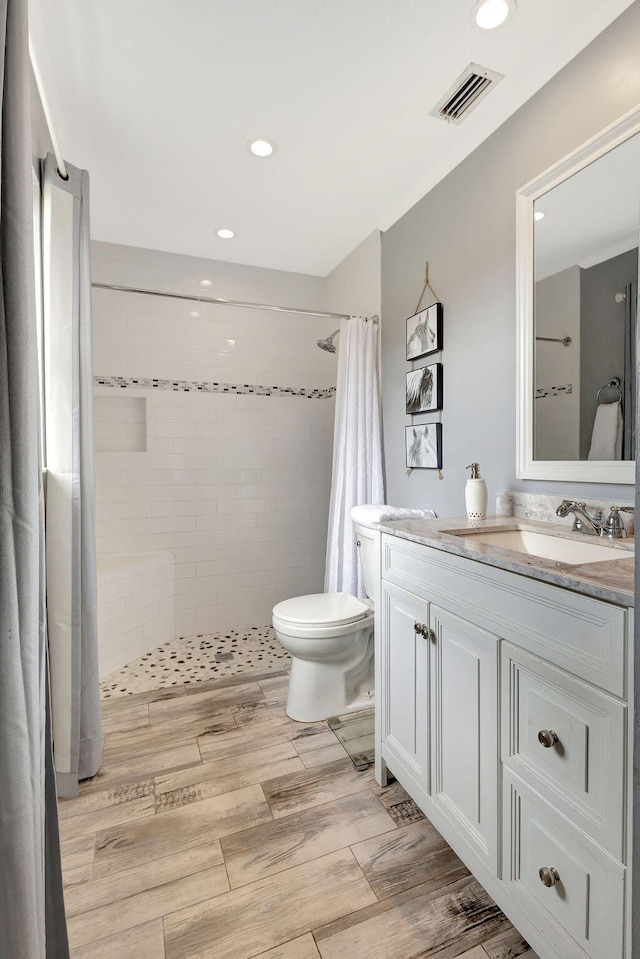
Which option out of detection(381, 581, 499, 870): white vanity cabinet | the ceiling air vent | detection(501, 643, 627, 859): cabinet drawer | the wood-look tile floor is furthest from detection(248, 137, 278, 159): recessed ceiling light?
the wood-look tile floor

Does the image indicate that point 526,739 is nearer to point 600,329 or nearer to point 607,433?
point 607,433

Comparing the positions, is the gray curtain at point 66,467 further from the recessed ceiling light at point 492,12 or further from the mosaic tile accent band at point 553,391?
the mosaic tile accent band at point 553,391

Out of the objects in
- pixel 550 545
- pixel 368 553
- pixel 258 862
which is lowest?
pixel 258 862

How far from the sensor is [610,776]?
82 centimetres

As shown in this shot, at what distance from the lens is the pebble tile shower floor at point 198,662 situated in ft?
8.03

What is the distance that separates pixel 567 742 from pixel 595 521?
2.30 ft

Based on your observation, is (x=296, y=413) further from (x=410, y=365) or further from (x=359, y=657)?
(x=359, y=657)

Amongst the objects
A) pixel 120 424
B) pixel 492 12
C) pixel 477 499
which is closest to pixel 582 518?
pixel 477 499

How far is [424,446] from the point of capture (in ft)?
7.53

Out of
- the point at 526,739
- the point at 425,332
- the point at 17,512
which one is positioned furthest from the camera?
the point at 425,332

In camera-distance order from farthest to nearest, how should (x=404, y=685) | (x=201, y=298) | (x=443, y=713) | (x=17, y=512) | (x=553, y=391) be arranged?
(x=201, y=298)
(x=553, y=391)
(x=404, y=685)
(x=443, y=713)
(x=17, y=512)

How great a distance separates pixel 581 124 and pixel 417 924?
7.72ft

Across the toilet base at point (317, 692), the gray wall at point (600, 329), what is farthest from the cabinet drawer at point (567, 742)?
the toilet base at point (317, 692)

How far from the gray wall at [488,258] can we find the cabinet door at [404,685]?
664 millimetres
